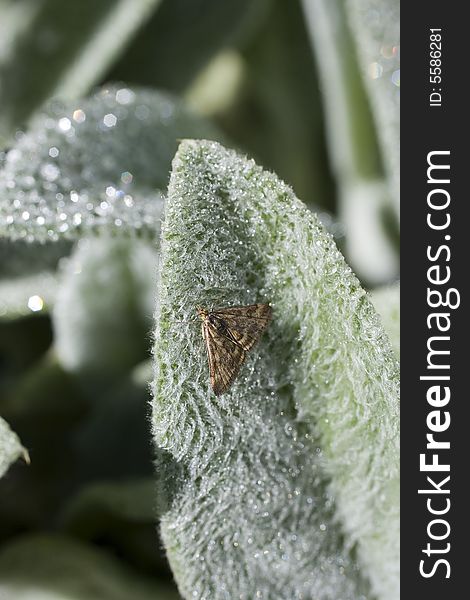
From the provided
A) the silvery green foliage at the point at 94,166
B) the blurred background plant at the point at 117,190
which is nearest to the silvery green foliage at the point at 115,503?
the blurred background plant at the point at 117,190

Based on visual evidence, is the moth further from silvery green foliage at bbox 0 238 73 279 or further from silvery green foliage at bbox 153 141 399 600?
silvery green foliage at bbox 0 238 73 279

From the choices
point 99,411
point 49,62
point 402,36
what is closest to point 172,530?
point 99,411

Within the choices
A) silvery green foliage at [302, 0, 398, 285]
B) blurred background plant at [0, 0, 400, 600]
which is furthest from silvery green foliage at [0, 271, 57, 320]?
silvery green foliage at [302, 0, 398, 285]

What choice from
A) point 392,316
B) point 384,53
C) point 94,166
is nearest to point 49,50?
point 94,166

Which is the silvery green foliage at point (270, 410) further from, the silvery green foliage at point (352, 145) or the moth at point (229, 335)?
the silvery green foliage at point (352, 145)

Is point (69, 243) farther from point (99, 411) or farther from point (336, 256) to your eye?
point (336, 256)

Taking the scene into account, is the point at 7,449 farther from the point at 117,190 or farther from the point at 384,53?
the point at 384,53
